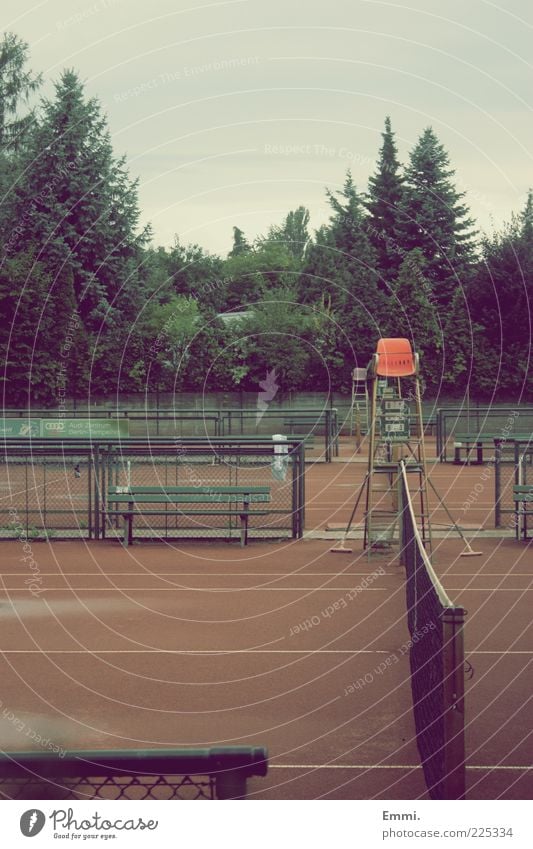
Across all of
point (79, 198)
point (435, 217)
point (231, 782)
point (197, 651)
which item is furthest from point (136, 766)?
point (435, 217)

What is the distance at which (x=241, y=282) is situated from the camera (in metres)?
52.6

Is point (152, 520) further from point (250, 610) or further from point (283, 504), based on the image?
point (250, 610)

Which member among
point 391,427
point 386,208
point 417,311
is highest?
point 386,208

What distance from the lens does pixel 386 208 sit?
2149 inches

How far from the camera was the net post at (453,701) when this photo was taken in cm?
500

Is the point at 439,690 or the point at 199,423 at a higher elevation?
the point at 439,690

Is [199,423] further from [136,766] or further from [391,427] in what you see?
[136,766]

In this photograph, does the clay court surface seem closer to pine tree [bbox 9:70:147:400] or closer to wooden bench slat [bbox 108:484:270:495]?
wooden bench slat [bbox 108:484:270:495]

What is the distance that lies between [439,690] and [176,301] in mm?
41666

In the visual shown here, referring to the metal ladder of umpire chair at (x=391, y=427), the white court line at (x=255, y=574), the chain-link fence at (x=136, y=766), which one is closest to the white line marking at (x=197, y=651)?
the white court line at (x=255, y=574)

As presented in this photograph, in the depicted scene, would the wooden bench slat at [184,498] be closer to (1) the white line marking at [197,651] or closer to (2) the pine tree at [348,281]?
(1) the white line marking at [197,651]

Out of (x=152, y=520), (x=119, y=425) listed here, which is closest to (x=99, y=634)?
(x=152, y=520)
